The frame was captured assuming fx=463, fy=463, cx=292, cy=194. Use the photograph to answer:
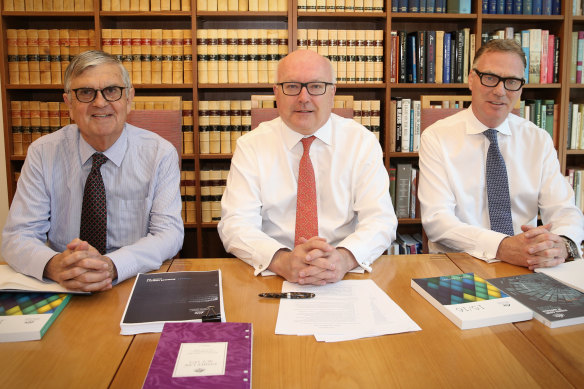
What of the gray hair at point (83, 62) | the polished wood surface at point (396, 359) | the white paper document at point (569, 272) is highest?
the gray hair at point (83, 62)

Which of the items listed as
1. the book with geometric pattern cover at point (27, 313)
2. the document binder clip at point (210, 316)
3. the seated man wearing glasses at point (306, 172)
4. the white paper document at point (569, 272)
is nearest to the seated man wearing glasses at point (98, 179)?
the seated man wearing glasses at point (306, 172)

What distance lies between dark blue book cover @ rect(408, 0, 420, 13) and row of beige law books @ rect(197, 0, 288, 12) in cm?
84

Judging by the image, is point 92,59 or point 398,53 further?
point 398,53

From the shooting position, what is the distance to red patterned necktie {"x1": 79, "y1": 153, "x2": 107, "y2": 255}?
156cm

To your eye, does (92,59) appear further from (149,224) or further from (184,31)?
(184,31)

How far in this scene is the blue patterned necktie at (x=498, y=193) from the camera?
5.72ft

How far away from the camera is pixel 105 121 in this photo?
1579 mm

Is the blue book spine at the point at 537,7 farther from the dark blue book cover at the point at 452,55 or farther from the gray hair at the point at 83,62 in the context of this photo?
the gray hair at the point at 83,62

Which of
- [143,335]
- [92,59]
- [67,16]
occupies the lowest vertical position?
[143,335]

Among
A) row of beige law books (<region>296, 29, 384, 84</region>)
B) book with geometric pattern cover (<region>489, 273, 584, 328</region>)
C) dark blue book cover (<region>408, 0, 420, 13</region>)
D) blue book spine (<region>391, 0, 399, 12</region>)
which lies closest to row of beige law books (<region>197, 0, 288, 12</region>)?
row of beige law books (<region>296, 29, 384, 84</region>)

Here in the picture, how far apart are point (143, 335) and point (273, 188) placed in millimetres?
903

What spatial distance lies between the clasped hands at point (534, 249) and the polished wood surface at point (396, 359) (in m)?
0.43

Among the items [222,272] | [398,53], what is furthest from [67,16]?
[222,272]

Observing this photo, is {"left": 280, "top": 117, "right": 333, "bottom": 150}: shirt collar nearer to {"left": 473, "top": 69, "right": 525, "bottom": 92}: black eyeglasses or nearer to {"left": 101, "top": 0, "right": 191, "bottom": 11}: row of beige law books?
{"left": 473, "top": 69, "right": 525, "bottom": 92}: black eyeglasses
